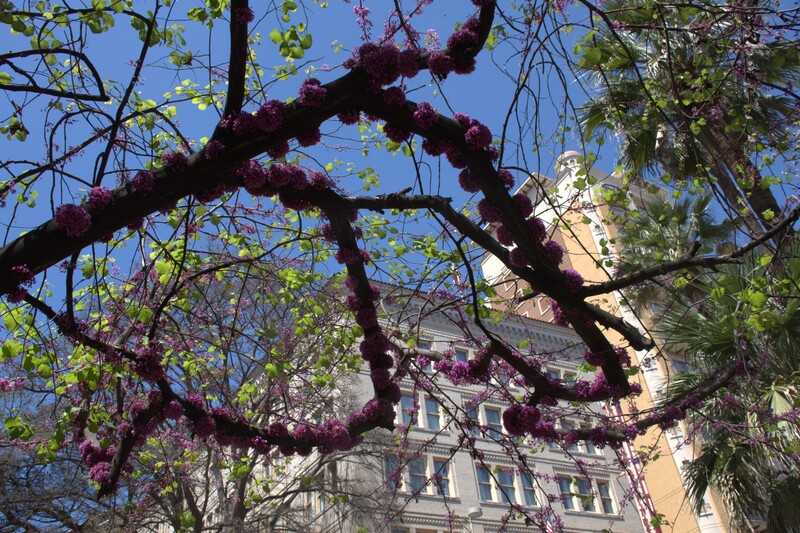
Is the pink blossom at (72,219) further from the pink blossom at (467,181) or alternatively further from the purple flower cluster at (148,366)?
the pink blossom at (467,181)

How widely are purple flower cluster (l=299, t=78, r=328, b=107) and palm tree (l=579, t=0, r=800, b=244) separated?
186 centimetres

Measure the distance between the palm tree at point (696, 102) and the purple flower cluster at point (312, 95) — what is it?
186 centimetres

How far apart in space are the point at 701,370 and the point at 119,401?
9912mm

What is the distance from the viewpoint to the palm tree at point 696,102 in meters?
5.64

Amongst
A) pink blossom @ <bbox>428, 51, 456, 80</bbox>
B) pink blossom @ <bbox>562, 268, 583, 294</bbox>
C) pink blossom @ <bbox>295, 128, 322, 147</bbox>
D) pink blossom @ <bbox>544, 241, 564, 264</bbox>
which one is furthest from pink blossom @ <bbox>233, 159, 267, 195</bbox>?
pink blossom @ <bbox>562, 268, 583, 294</bbox>

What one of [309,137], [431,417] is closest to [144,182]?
[309,137]

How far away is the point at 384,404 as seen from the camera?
443 cm

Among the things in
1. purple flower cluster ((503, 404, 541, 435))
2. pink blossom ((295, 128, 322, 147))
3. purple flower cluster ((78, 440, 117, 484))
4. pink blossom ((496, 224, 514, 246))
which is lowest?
purple flower cluster ((503, 404, 541, 435))

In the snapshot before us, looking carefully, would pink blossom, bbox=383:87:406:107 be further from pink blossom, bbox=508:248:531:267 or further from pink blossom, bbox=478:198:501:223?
pink blossom, bbox=508:248:531:267

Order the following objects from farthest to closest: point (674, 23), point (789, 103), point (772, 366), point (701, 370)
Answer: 1. point (701, 370)
2. point (789, 103)
3. point (772, 366)
4. point (674, 23)

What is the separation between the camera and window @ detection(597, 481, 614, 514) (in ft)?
73.4

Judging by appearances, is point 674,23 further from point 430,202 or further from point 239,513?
point 239,513

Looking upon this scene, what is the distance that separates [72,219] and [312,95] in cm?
134

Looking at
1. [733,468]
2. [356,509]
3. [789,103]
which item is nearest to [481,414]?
[356,509]
